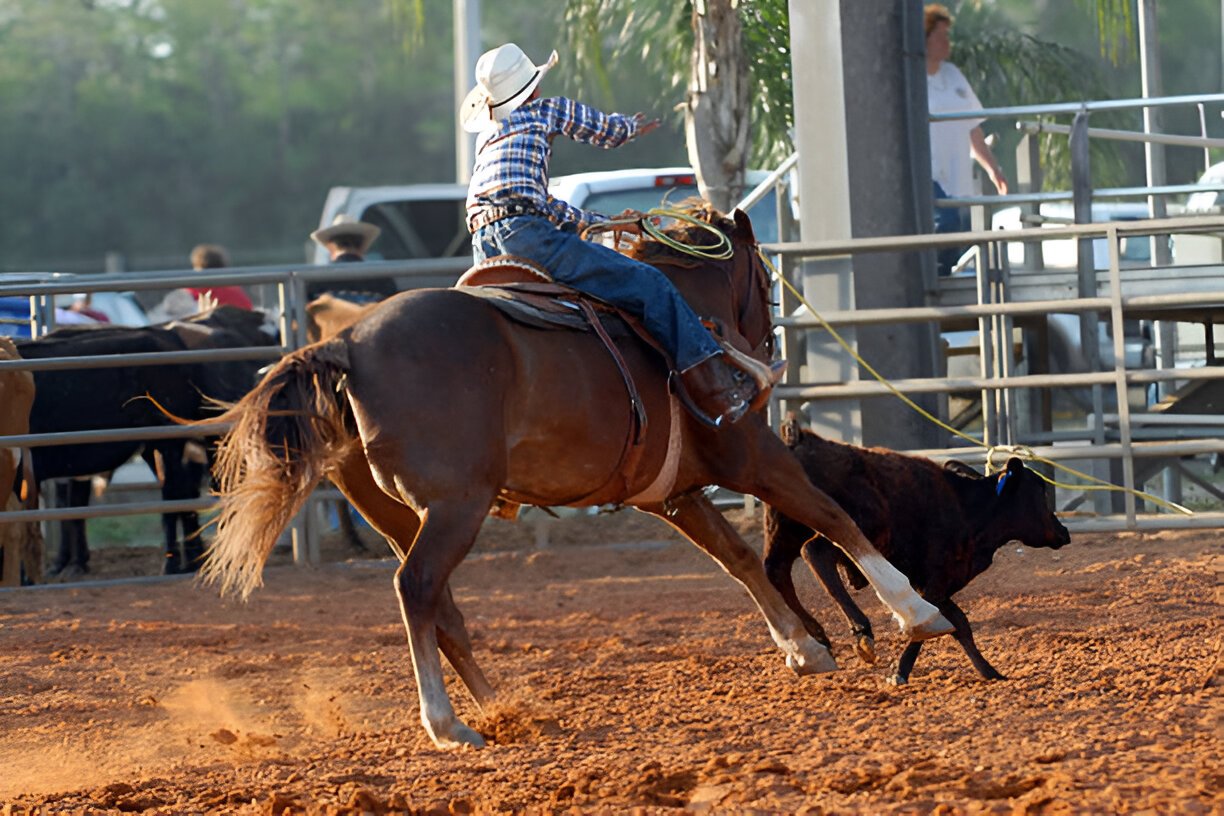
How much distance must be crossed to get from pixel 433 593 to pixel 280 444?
71 cm

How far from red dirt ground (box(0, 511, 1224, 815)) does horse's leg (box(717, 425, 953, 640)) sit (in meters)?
0.42

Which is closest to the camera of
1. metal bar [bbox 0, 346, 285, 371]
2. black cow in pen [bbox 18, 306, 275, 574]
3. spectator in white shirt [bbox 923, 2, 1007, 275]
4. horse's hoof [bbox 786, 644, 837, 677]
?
horse's hoof [bbox 786, 644, 837, 677]

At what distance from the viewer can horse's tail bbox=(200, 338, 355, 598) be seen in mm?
5492

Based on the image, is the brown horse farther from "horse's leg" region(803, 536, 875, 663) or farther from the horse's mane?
the horse's mane

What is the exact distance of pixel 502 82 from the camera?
Result: 620 centimetres

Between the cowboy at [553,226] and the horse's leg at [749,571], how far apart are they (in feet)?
1.69

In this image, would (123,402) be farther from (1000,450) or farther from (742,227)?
(1000,450)

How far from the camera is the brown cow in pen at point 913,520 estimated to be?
6.42 m

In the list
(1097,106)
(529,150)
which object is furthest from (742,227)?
(1097,106)

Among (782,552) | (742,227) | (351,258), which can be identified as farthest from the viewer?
(351,258)

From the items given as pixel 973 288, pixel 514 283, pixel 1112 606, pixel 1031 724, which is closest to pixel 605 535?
pixel 973 288

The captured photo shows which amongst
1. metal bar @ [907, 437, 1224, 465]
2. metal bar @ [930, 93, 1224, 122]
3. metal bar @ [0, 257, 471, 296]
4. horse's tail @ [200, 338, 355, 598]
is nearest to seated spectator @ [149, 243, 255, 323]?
metal bar @ [0, 257, 471, 296]

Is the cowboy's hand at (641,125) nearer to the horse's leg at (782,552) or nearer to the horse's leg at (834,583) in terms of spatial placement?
the horse's leg at (782,552)

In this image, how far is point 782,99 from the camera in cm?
1363
